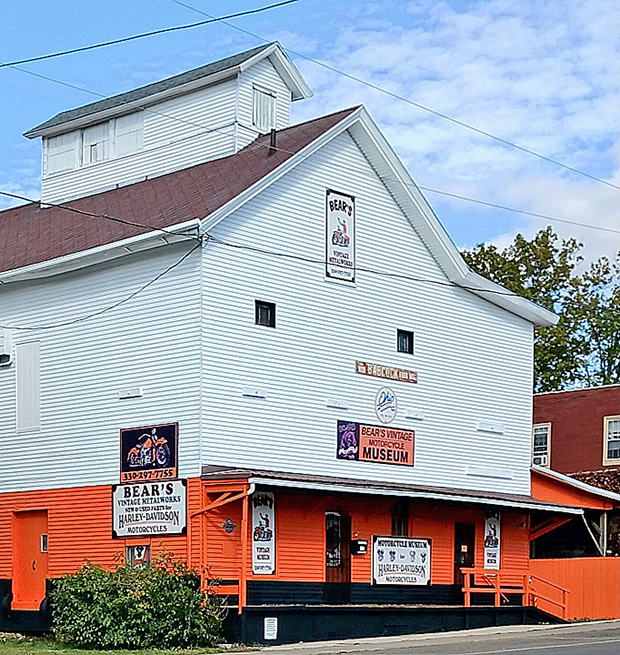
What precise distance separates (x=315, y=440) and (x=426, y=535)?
13.6 feet

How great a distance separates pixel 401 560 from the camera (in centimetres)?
2938

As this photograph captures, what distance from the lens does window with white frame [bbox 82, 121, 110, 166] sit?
35.6 m

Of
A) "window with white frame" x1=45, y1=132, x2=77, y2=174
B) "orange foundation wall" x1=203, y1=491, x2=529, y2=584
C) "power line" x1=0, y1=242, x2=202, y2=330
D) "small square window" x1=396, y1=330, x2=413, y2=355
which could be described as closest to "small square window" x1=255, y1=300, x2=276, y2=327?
"power line" x1=0, y1=242, x2=202, y2=330

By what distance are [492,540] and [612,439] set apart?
10.5 meters

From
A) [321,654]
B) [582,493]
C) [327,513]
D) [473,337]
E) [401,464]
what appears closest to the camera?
[321,654]

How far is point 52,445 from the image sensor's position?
28.6m

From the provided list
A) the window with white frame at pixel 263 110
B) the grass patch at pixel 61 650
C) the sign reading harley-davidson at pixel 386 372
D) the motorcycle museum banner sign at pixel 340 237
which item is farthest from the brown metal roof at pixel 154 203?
the grass patch at pixel 61 650

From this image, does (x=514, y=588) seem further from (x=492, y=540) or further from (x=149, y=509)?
(x=149, y=509)

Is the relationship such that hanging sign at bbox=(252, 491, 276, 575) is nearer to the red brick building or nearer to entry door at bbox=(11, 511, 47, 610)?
entry door at bbox=(11, 511, 47, 610)

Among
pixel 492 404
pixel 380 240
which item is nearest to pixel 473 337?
pixel 492 404

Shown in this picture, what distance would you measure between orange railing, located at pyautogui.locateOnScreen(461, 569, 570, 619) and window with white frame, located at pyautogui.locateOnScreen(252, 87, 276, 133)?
12627 millimetres

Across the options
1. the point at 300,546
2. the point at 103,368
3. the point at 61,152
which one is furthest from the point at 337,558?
the point at 61,152

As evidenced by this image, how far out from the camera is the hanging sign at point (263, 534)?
2589 cm

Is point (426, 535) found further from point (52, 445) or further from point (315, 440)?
point (52, 445)
